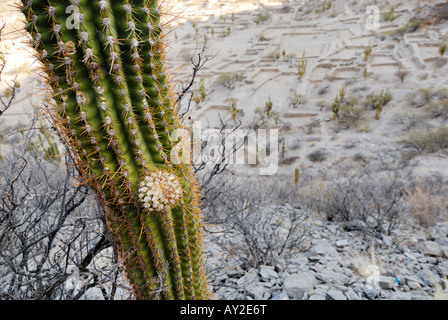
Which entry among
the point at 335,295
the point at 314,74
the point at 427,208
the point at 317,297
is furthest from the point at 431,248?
the point at 314,74

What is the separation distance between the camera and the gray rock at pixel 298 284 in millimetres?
3127

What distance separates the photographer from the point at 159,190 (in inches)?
74.0

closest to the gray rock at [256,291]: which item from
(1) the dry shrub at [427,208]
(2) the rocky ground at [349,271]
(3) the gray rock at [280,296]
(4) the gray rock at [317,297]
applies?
(2) the rocky ground at [349,271]

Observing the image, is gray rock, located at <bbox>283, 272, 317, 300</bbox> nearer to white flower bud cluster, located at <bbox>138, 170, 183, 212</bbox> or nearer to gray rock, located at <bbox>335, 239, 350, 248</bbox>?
gray rock, located at <bbox>335, 239, 350, 248</bbox>

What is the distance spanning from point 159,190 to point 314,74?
1412 cm

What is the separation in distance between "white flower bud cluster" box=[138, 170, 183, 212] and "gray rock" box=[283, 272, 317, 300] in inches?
73.6

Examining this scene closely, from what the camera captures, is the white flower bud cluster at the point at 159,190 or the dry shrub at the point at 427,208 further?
the dry shrub at the point at 427,208

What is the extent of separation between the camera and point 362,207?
486cm

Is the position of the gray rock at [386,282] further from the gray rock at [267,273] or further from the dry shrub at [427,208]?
the dry shrub at [427,208]

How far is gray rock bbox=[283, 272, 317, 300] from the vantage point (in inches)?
123

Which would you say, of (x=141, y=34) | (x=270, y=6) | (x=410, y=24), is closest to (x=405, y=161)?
(x=141, y=34)

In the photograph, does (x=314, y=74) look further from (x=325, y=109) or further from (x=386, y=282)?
(x=386, y=282)

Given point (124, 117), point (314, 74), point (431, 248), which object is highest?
point (124, 117)
